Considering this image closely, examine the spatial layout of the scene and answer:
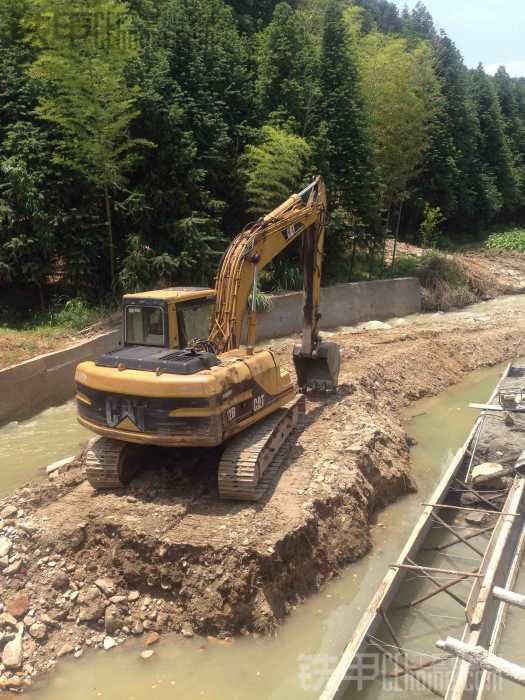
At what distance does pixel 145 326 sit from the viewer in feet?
23.2

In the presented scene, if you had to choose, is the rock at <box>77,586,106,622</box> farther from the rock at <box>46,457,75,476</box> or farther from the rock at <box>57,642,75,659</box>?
the rock at <box>46,457,75,476</box>

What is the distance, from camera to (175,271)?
50.2 ft

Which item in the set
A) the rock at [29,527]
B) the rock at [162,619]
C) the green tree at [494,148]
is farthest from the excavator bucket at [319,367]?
the green tree at [494,148]

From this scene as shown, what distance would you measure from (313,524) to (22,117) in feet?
42.6

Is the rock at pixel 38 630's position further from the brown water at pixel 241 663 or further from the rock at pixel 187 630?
the rock at pixel 187 630

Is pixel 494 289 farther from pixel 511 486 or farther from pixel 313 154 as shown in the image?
pixel 511 486

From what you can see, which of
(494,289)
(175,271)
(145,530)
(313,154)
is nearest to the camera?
(145,530)

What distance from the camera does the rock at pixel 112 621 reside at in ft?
18.1

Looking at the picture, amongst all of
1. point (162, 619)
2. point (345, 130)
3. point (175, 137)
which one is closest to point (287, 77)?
point (345, 130)

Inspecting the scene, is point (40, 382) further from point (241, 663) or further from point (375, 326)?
point (375, 326)

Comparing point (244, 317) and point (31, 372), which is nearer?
point (244, 317)

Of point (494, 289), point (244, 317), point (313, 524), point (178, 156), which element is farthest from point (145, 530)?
point (494, 289)

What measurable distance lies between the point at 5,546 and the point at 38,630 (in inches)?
41.2

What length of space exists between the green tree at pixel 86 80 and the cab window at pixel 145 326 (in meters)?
7.97
